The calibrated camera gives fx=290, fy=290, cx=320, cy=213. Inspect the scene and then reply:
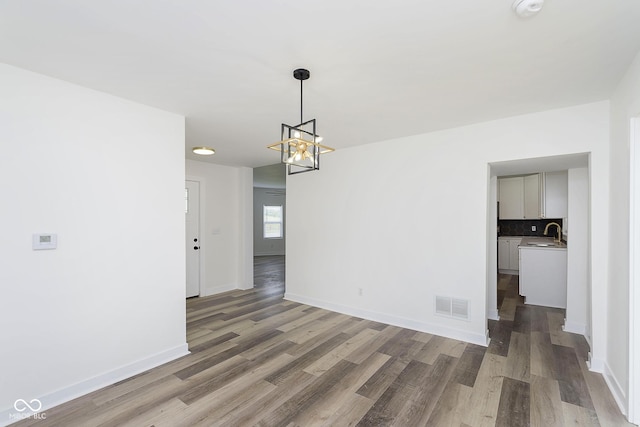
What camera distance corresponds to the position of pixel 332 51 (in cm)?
192

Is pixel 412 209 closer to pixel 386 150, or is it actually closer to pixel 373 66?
pixel 386 150

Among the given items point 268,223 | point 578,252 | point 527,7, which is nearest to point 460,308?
point 578,252

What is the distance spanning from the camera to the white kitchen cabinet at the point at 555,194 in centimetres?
529

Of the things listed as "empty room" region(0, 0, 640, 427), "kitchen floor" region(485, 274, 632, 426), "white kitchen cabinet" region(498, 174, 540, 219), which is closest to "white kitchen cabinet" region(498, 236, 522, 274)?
"white kitchen cabinet" region(498, 174, 540, 219)

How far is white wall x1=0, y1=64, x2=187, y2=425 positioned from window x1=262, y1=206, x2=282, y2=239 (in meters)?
8.38

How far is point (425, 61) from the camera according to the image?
2.04 meters

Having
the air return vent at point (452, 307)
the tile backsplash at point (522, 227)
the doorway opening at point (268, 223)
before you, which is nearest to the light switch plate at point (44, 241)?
the air return vent at point (452, 307)

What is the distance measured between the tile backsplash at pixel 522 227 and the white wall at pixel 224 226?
6210mm

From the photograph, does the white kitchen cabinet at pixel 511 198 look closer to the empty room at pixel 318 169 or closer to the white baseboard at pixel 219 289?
the empty room at pixel 318 169

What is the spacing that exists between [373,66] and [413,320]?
316 cm

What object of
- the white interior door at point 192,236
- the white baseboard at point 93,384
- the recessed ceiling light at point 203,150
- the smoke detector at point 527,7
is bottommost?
the white baseboard at point 93,384

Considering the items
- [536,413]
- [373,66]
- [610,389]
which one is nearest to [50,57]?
[373,66]

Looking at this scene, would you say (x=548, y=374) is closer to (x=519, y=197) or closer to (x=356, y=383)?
(x=356, y=383)

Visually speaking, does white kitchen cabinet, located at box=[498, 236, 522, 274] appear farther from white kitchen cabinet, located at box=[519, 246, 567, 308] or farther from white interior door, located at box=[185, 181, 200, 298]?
white interior door, located at box=[185, 181, 200, 298]
